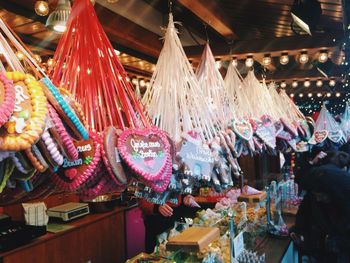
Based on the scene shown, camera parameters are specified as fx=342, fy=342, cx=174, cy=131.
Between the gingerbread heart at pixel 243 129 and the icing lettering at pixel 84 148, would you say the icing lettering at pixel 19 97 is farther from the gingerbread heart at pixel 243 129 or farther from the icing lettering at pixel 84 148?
the gingerbread heart at pixel 243 129

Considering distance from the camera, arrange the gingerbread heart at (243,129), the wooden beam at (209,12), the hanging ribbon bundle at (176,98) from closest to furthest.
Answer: the hanging ribbon bundle at (176,98) → the gingerbread heart at (243,129) → the wooden beam at (209,12)

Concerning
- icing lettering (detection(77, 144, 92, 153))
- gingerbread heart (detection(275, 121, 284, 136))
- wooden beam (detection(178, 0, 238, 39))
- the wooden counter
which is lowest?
the wooden counter

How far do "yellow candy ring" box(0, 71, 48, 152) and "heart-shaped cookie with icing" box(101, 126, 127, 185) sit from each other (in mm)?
334

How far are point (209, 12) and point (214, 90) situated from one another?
1.17 meters

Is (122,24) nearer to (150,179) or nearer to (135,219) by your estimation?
(150,179)

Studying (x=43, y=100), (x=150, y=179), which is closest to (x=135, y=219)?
(x=150, y=179)

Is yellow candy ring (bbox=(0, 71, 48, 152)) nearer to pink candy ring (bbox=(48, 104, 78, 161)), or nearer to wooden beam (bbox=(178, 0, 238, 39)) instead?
pink candy ring (bbox=(48, 104, 78, 161))

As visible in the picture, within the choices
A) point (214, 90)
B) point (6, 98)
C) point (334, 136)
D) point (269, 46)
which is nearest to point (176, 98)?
point (214, 90)

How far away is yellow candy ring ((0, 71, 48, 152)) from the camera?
0.55 meters

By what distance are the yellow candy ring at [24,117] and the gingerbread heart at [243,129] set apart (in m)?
1.51

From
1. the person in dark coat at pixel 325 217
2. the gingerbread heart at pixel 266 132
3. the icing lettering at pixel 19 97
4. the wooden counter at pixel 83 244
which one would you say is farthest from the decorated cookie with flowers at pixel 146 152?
the wooden counter at pixel 83 244

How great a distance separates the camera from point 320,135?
460cm

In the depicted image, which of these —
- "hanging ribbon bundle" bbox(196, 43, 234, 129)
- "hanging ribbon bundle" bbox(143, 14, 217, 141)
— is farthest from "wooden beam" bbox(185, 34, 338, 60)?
"hanging ribbon bundle" bbox(143, 14, 217, 141)

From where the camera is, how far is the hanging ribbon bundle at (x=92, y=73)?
1.09 meters
